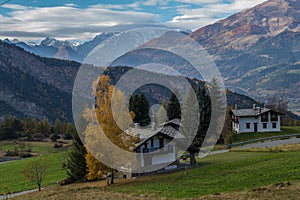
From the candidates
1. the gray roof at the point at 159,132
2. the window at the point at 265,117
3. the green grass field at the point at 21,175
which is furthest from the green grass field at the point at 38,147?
the gray roof at the point at 159,132

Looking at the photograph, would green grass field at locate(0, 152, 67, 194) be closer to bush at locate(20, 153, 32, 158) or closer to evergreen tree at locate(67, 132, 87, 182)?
evergreen tree at locate(67, 132, 87, 182)

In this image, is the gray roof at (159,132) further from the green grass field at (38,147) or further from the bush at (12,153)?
the bush at (12,153)

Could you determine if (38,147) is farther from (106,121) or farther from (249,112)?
(106,121)

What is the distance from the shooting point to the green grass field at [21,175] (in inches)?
2166

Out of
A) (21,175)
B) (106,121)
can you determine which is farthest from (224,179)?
(21,175)

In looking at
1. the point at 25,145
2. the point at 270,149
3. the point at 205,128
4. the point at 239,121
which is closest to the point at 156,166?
the point at 205,128

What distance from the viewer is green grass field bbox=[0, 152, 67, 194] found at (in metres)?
55.0

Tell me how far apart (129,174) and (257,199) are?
25476 millimetres

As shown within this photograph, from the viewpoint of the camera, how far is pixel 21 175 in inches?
2594

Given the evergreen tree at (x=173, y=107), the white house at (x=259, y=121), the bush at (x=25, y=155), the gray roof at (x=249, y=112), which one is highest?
the evergreen tree at (x=173, y=107)

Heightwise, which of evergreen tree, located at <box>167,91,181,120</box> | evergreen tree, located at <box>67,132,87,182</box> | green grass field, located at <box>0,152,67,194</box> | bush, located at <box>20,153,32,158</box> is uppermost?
evergreen tree, located at <box>167,91,181,120</box>

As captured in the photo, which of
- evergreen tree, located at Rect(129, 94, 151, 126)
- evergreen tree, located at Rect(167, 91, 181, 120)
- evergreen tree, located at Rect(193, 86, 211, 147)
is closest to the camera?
evergreen tree, located at Rect(193, 86, 211, 147)

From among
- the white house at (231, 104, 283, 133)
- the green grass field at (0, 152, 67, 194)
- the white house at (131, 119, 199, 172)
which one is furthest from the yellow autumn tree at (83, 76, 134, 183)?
the white house at (231, 104, 283, 133)

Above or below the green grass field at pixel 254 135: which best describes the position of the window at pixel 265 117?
above
